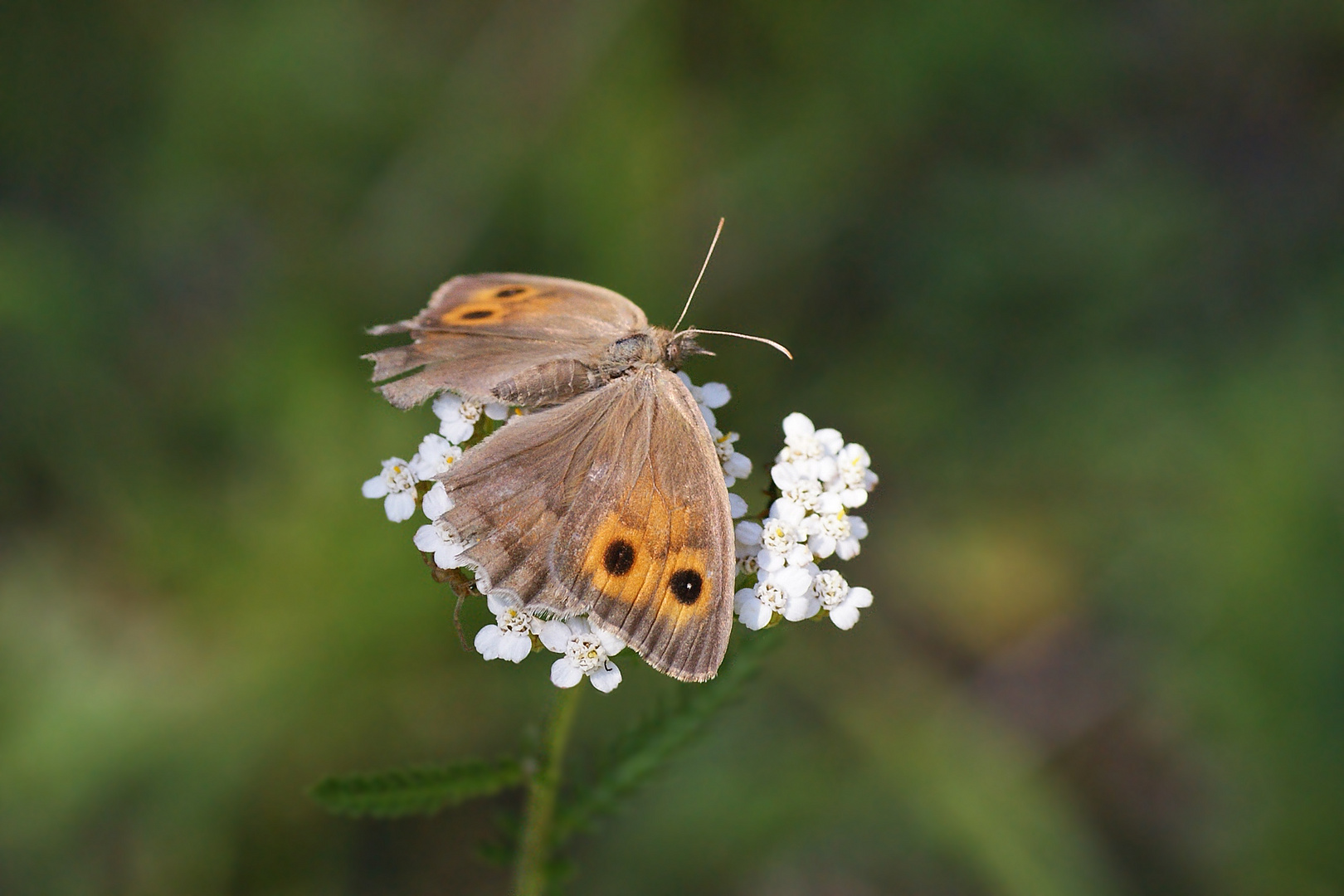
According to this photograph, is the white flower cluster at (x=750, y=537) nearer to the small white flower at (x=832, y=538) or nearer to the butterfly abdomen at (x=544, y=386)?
the small white flower at (x=832, y=538)

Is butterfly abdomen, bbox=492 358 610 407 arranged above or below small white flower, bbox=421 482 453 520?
above

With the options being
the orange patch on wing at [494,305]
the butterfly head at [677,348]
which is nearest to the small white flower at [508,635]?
the butterfly head at [677,348]

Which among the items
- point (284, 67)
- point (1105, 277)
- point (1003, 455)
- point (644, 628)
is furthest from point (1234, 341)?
point (284, 67)

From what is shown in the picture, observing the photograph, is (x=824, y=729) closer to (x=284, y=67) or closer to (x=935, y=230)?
(x=935, y=230)

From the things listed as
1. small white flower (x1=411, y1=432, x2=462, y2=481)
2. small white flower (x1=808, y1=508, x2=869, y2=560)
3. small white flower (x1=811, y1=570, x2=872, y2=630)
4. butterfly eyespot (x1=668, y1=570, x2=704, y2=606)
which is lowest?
small white flower (x1=411, y1=432, x2=462, y2=481)

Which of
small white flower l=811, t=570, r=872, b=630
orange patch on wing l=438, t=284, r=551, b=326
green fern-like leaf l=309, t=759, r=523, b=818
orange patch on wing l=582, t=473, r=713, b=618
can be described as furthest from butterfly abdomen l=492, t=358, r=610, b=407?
green fern-like leaf l=309, t=759, r=523, b=818

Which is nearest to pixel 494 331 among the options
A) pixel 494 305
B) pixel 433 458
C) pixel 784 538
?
pixel 494 305

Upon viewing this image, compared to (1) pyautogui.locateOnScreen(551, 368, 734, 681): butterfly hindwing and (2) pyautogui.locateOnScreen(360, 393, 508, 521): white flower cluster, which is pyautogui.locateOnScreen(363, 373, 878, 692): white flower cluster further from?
(1) pyautogui.locateOnScreen(551, 368, 734, 681): butterfly hindwing
